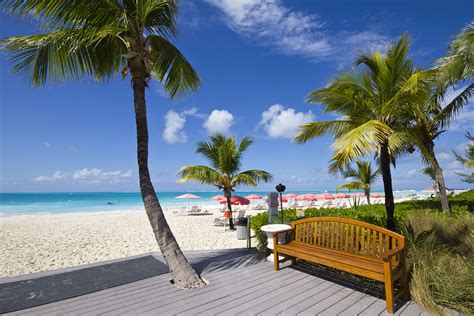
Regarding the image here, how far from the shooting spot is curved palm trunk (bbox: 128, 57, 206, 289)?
415 cm

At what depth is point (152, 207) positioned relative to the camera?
14.4ft

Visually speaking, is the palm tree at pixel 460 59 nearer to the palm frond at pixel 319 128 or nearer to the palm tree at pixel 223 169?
the palm frond at pixel 319 128

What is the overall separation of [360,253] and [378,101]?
4.12 metres

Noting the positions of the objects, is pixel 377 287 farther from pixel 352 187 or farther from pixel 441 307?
pixel 352 187

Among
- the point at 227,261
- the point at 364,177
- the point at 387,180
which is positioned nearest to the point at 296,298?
the point at 227,261

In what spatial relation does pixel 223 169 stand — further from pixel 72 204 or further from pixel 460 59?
pixel 72 204

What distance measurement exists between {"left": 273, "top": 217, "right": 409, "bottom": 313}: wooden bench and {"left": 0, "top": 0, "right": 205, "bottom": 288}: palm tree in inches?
81.8

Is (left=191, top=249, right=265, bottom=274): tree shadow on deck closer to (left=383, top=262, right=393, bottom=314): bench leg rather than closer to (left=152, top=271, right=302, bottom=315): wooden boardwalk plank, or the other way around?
(left=152, top=271, right=302, bottom=315): wooden boardwalk plank

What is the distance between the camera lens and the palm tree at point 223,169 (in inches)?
479

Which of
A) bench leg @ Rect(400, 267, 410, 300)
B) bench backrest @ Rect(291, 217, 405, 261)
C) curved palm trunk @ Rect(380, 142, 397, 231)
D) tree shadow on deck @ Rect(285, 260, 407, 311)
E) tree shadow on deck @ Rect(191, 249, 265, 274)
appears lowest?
tree shadow on deck @ Rect(191, 249, 265, 274)


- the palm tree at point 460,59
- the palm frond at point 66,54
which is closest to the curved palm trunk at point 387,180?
the palm tree at point 460,59

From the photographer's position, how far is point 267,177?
13.1m

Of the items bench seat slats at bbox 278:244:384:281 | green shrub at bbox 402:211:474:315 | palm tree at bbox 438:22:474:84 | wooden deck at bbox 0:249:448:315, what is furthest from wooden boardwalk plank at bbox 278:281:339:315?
palm tree at bbox 438:22:474:84

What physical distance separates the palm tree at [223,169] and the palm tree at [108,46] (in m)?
7.26
